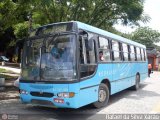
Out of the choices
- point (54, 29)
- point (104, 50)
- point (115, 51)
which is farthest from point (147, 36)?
point (54, 29)

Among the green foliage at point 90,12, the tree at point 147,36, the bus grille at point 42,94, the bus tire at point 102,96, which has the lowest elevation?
the bus tire at point 102,96

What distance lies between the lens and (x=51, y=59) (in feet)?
26.6

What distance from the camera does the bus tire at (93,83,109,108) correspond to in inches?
365

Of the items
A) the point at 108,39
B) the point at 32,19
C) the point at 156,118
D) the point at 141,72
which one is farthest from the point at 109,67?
the point at 32,19

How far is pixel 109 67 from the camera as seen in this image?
33.3ft

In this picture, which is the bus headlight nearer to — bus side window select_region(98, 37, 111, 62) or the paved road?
the paved road

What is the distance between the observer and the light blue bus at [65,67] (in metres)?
7.71

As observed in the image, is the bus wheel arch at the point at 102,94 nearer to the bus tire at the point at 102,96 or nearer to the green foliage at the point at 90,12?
the bus tire at the point at 102,96

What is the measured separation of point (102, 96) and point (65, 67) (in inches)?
94.1

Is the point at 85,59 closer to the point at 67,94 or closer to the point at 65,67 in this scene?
the point at 65,67

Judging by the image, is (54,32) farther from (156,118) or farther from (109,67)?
(156,118)

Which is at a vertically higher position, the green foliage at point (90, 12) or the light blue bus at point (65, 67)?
the green foliage at point (90, 12)

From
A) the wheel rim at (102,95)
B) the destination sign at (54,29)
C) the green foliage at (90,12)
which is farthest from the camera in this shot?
the green foliage at (90,12)

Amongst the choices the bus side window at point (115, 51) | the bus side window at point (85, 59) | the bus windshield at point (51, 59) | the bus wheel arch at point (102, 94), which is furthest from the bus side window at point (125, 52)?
the bus windshield at point (51, 59)
